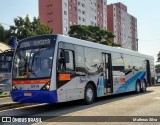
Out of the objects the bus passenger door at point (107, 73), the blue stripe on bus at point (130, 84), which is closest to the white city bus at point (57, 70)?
the bus passenger door at point (107, 73)

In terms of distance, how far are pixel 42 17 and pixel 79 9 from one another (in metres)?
10.5

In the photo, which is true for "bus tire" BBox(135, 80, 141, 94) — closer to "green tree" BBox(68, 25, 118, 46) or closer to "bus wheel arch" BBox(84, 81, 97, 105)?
"bus wheel arch" BBox(84, 81, 97, 105)

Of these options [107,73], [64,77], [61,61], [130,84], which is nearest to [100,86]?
[107,73]

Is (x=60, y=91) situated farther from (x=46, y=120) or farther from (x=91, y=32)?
(x=91, y=32)

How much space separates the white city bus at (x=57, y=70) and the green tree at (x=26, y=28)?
35135mm

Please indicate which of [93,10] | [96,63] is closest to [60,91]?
[96,63]

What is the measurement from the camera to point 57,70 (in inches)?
488

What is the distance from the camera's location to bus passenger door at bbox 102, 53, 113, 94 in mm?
16781

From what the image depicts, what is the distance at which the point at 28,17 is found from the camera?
51.9m

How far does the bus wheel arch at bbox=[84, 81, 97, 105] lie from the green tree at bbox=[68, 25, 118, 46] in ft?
154

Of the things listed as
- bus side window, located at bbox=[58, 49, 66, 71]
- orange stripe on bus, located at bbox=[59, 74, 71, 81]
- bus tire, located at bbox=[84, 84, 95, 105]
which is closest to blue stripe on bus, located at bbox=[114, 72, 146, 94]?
bus tire, located at bbox=[84, 84, 95, 105]

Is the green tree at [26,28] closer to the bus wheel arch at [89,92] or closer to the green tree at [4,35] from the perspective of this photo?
the green tree at [4,35]

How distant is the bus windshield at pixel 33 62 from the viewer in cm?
1234

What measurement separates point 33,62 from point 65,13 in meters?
68.8
